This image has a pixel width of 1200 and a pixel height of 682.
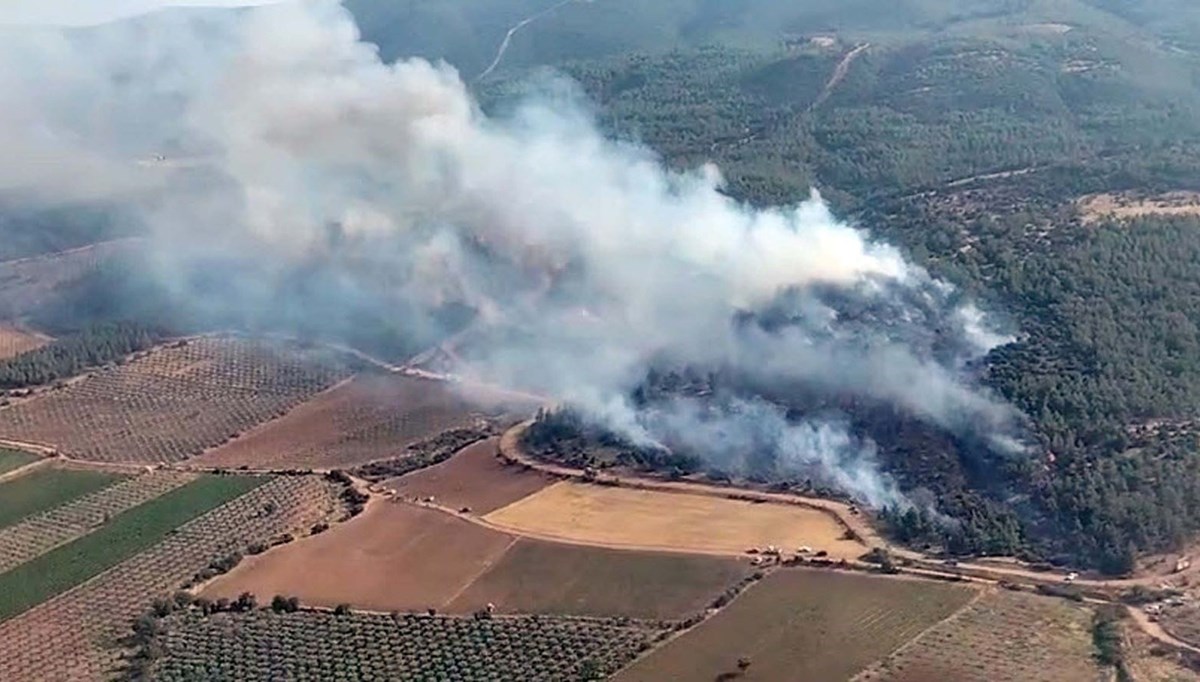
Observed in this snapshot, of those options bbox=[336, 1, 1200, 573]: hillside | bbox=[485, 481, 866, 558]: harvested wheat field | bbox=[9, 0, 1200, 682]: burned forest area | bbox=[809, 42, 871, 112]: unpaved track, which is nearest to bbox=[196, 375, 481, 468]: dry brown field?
bbox=[9, 0, 1200, 682]: burned forest area

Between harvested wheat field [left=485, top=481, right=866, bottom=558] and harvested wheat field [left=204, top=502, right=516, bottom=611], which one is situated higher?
harvested wheat field [left=485, top=481, right=866, bottom=558]

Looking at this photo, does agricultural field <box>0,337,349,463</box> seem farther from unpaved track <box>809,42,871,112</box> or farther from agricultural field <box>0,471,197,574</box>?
unpaved track <box>809,42,871,112</box>

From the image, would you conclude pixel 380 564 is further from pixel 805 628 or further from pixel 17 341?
pixel 17 341

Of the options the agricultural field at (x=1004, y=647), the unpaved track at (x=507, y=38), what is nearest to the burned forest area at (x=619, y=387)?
the agricultural field at (x=1004, y=647)

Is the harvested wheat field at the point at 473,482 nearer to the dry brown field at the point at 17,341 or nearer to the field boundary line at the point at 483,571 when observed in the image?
the field boundary line at the point at 483,571

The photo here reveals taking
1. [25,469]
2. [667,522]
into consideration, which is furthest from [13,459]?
[667,522]
